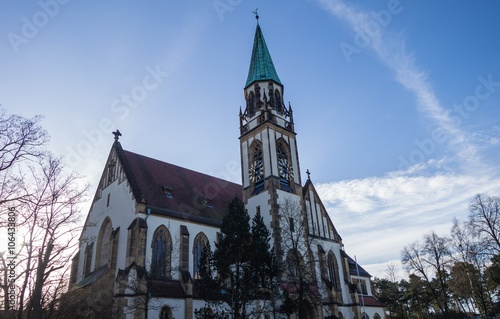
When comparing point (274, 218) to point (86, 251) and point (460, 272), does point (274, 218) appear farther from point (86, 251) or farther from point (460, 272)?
point (460, 272)

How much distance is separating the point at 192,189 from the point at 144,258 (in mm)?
9393

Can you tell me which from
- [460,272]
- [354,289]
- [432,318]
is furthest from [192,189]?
[432,318]

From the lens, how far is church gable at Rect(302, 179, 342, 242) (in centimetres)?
3143

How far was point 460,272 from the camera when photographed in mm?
41531

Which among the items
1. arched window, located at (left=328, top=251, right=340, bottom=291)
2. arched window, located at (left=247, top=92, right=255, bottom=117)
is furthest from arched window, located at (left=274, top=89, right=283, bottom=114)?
arched window, located at (left=328, top=251, right=340, bottom=291)

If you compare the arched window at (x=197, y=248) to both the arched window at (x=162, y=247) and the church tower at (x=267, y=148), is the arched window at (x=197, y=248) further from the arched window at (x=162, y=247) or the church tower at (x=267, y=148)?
the church tower at (x=267, y=148)

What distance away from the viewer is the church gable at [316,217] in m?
31.4

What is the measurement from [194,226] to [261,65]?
691 inches

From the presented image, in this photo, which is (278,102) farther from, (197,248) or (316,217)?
(197,248)

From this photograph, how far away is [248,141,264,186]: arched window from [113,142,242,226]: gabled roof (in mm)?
2470

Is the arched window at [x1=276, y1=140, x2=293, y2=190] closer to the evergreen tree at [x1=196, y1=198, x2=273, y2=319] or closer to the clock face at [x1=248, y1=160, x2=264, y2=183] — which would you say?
the clock face at [x1=248, y1=160, x2=264, y2=183]

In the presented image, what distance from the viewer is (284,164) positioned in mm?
31609

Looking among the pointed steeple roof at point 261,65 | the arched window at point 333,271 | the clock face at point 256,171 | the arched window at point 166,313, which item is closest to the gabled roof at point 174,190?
the clock face at point 256,171

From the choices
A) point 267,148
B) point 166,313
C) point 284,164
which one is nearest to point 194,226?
point 166,313
